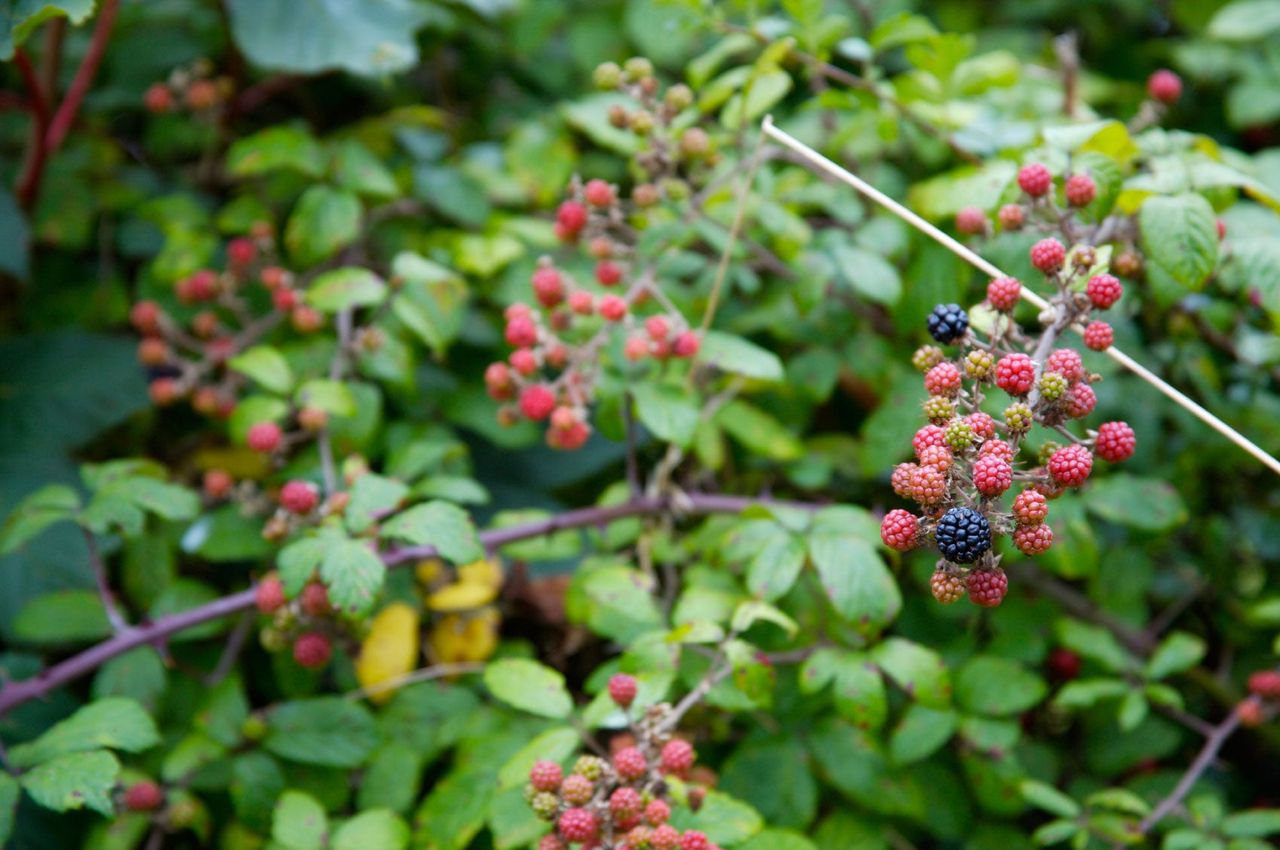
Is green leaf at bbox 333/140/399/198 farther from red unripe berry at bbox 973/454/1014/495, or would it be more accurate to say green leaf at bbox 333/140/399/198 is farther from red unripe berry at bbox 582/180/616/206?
red unripe berry at bbox 973/454/1014/495

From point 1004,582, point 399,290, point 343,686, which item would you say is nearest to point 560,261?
point 399,290

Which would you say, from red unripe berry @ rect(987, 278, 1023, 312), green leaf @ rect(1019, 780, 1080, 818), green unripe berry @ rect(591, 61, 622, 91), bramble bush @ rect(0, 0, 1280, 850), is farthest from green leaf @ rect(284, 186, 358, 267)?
green leaf @ rect(1019, 780, 1080, 818)

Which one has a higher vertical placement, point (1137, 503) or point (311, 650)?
point (1137, 503)

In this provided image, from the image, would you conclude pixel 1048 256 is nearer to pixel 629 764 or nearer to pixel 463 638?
pixel 629 764

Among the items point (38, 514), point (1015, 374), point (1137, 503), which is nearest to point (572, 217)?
point (1015, 374)

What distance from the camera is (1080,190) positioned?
157cm

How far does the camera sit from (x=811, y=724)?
188cm

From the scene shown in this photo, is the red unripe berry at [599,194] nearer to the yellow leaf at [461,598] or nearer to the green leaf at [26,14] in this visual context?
the yellow leaf at [461,598]

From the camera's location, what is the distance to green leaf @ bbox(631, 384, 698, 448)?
181 cm

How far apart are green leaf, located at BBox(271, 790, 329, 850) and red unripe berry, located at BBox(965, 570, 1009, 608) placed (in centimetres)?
103

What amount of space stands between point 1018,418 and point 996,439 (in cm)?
4

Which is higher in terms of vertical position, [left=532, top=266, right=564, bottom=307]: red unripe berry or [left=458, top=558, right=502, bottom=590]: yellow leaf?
[left=532, top=266, right=564, bottom=307]: red unripe berry

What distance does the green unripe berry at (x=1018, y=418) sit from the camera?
115 centimetres

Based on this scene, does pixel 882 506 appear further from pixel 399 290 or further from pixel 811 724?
pixel 399 290
